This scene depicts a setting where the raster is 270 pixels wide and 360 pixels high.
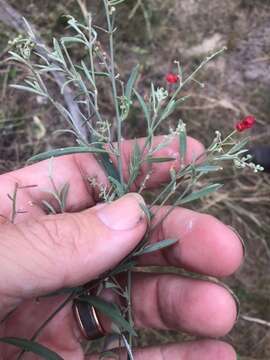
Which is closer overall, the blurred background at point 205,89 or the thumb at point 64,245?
the thumb at point 64,245

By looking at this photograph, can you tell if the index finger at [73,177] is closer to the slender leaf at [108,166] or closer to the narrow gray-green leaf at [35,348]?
the slender leaf at [108,166]

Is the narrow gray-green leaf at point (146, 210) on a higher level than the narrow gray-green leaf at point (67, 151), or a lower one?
lower

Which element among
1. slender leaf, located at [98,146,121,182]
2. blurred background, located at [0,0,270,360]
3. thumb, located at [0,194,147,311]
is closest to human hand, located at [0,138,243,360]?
thumb, located at [0,194,147,311]

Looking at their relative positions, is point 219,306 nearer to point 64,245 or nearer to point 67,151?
point 64,245

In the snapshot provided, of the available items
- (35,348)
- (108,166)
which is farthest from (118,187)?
(35,348)

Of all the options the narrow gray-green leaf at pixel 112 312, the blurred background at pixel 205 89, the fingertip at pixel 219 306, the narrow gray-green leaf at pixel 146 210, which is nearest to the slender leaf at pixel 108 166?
the narrow gray-green leaf at pixel 146 210

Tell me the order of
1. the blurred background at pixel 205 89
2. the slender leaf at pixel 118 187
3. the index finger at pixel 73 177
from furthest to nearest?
1. the blurred background at pixel 205 89
2. the index finger at pixel 73 177
3. the slender leaf at pixel 118 187

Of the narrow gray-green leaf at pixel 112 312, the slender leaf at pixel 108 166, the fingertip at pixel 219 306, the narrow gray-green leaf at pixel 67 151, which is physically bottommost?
the fingertip at pixel 219 306

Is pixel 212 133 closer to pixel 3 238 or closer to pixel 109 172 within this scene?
pixel 109 172
